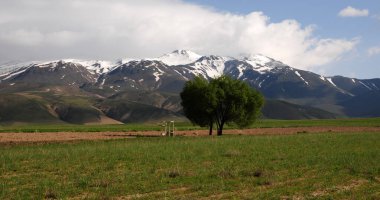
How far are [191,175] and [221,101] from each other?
195 ft

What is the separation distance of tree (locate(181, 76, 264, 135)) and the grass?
4538cm

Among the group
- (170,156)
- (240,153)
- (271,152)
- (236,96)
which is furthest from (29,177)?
(236,96)

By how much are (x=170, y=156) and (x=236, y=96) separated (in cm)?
4893

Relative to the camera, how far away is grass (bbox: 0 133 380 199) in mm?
22078

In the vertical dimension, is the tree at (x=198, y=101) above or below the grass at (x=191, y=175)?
above

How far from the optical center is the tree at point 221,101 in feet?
279

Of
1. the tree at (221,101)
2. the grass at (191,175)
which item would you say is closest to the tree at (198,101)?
the tree at (221,101)

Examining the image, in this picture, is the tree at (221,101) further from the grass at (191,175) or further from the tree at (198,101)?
the grass at (191,175)

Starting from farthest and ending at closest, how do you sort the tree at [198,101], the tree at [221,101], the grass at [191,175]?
the tree at [221,101], the tree at [198,101], the grass at [191,175]

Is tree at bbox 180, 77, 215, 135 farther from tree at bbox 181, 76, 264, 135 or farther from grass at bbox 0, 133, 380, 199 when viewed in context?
grass at bbox 0, 133, 380, 199

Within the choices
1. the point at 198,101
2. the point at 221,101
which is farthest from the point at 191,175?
the point at 221,101

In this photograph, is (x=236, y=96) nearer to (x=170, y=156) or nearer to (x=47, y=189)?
(x=170, y=156)

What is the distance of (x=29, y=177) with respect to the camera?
27.2m

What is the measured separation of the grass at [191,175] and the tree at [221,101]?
149 feet
